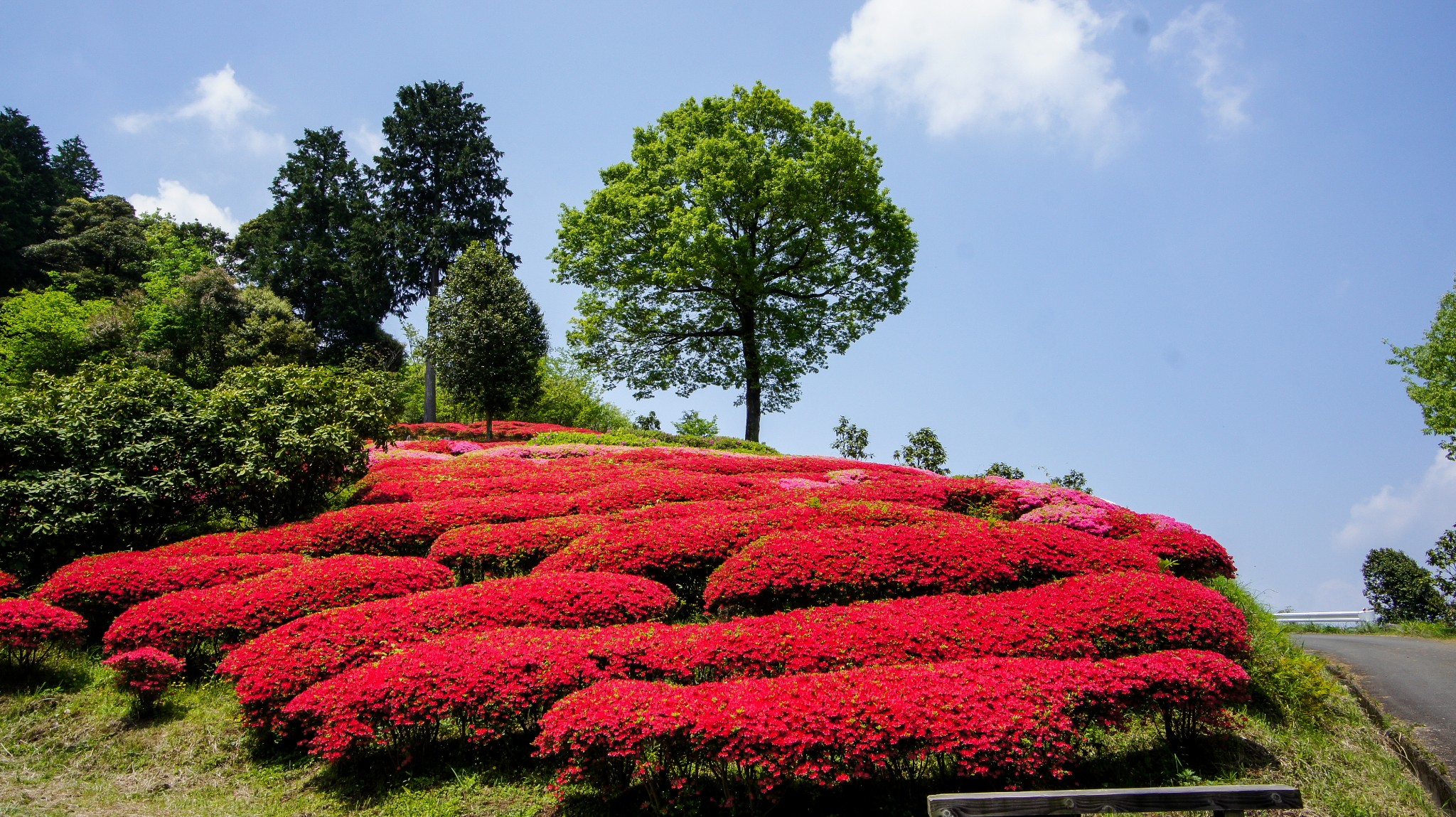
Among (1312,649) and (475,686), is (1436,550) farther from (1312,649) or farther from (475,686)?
(475,686)

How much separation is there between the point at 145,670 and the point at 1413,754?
11639 mm

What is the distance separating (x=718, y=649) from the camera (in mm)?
6723

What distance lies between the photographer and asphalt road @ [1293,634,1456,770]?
25.4ft

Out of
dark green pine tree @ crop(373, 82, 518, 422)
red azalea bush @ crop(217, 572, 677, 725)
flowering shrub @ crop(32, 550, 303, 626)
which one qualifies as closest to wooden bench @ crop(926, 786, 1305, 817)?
red azalea bush @ crop(217, 572, 677, 725)

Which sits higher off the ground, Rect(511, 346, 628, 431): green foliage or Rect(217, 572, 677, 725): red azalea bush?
Rect(511, 346, 628, 431): green foliage

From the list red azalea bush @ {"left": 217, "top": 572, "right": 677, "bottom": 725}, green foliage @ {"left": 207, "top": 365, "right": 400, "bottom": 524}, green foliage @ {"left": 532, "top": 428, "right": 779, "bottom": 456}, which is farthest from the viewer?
green foliage @ {"left": 532, "top": 428, "right": 779, "bottom": 456}

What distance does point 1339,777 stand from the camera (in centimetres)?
662

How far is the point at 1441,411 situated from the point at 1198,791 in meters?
30.1

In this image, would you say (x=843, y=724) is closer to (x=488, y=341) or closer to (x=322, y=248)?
(x=488, y=341)

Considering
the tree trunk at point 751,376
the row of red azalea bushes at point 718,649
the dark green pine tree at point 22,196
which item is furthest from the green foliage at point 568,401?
the row of red azalea bushes at point 718,649

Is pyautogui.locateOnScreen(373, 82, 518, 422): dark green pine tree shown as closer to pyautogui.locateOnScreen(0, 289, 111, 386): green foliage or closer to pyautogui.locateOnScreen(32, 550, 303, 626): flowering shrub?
pyautogui.locateOnScreen(0, 289, 111, 386): green foliage

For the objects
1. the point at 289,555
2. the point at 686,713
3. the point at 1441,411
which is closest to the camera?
the point at 686,713

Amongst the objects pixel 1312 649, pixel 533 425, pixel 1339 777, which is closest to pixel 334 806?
pixel 1339 777

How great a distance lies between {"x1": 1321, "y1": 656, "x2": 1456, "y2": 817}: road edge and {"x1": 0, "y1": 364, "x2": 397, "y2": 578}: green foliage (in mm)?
13804
